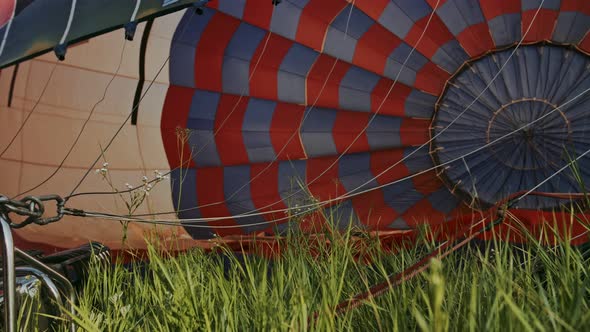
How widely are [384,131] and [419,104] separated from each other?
359 mm

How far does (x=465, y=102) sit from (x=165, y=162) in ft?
7.87

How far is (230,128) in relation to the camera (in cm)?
516

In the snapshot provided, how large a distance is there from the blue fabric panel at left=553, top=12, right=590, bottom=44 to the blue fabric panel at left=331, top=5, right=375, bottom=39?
1374 millimetres

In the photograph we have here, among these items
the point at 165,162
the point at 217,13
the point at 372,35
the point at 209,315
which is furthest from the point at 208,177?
the point at 209,315

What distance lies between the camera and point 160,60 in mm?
5020

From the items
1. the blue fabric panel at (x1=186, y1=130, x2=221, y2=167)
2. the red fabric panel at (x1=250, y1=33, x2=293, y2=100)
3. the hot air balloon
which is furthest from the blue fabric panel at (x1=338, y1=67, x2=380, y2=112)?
the blue fabric panel at (x1=186, y1=130, x2=221, y2=167)

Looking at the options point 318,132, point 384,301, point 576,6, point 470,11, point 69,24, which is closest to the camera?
point 384,301

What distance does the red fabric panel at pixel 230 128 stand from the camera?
5.12 meters

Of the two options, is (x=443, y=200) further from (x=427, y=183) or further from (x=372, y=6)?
(x=372, y=6)

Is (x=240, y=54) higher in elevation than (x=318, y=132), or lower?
higher

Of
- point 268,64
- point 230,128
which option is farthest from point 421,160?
point 230,128

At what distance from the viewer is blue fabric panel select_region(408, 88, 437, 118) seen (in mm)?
5223

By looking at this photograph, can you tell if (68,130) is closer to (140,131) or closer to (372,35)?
(140,131)

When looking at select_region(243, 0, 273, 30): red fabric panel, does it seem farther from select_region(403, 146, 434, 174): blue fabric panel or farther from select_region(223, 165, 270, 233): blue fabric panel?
select_region(403, 146, 434, 174): blue fabric panel
